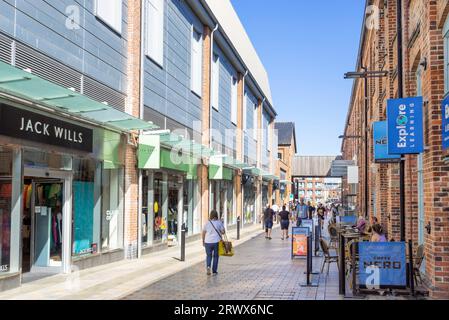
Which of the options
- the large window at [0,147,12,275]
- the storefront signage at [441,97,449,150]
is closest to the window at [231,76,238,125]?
the large window at [0,147,12,275]

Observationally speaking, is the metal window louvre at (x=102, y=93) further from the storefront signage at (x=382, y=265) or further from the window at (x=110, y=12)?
the storefront signage at (x=382, y=265)

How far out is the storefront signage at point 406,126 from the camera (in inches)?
400

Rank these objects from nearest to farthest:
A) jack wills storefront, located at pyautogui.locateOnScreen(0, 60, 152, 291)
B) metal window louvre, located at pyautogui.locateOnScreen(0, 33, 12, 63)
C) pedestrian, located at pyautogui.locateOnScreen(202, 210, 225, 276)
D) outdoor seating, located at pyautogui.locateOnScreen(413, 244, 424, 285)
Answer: metal window louvre, located at pyautogui.locateOnScreen(0, 33, 12, 63)
outdoor seating, located at pyautogui.locateOnScreen(413, 244, 424, 285)
jack wills storefront, located at pyautogui.locateOnScreen(0, 60, 152, 291)
pedestrian, located at pyautogui.locateOnScreen(202, 210, 225, 276)

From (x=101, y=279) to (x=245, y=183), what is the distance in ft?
83.8

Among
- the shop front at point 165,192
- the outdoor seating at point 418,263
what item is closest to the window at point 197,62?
the shop front at point 165,192

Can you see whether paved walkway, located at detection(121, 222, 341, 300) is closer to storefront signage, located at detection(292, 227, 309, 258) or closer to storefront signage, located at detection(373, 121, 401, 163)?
storefront signage, located at detection(292, 227, 309, 258)

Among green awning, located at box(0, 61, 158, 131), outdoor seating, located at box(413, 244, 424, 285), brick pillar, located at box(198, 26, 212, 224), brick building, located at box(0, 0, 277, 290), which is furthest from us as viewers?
brick pillar, located at box(198, 26, 212, 224)

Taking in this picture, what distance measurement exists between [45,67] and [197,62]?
13.4 metres

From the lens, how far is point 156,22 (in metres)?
19.2

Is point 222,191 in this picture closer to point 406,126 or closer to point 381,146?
point 381,146

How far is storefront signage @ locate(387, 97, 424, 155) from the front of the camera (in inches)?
400

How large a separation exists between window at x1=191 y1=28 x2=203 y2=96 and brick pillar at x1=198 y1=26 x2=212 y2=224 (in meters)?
0.37

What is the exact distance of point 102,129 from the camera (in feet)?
48.2
